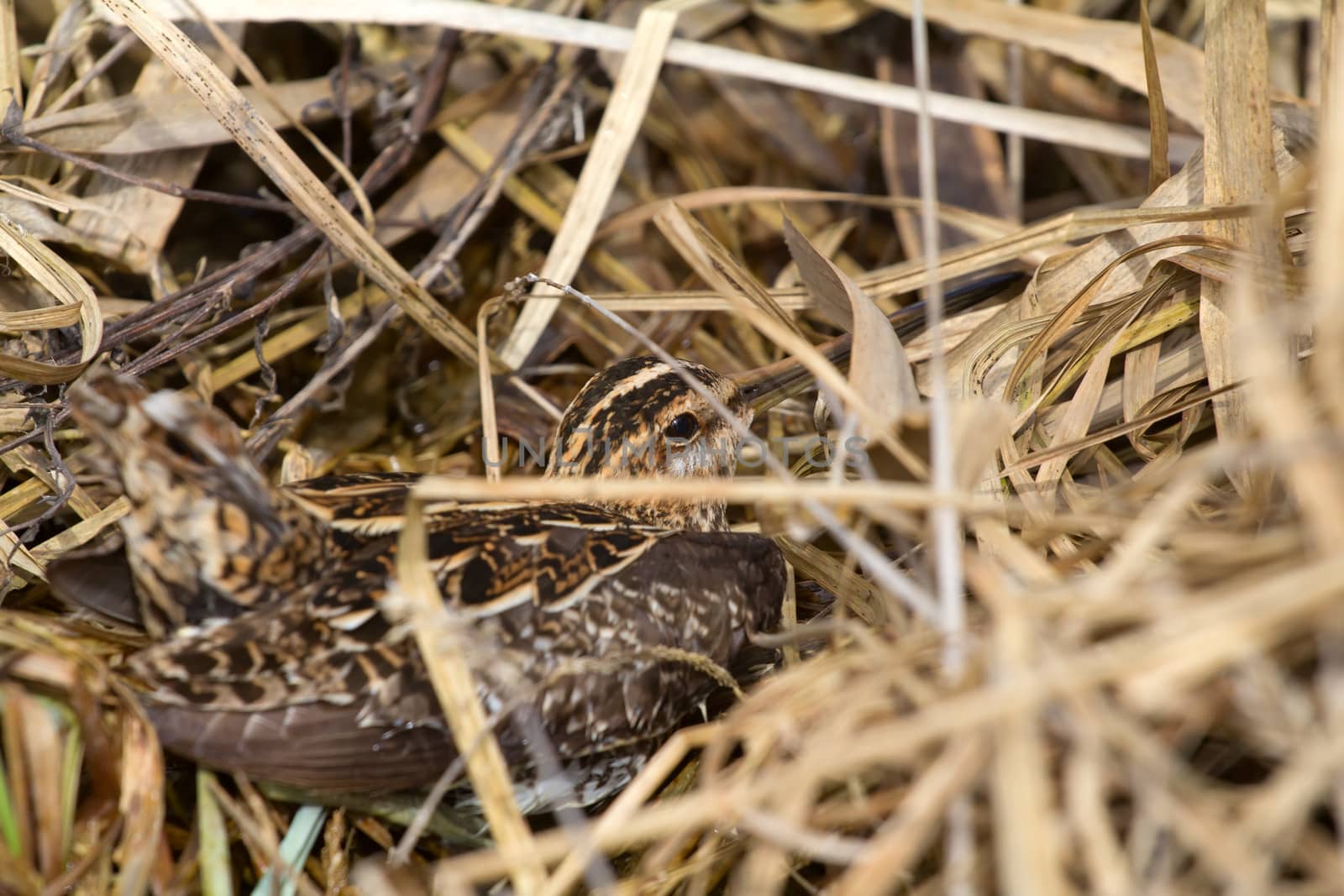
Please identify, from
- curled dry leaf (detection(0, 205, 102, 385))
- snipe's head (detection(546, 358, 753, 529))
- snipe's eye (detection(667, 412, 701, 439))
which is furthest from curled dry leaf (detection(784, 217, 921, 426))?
curled dry leaf (detection(0, 205, 102, 385))

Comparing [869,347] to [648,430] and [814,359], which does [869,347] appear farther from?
[648,430]

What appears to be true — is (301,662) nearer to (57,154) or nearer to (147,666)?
(147,666)

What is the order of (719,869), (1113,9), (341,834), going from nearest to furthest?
1. (719,869)
2. (341,834)
3. (1113,9)

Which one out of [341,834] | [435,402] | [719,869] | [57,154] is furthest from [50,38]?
[719,869]

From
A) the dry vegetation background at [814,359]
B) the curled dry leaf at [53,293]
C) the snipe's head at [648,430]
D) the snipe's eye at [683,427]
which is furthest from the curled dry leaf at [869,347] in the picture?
→ the curled dry leaf at [53,293]

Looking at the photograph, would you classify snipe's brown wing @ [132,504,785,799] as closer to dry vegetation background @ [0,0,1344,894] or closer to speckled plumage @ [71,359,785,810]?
speckled plumage @ [71,359,785,810]

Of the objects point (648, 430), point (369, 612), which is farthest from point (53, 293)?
point (648, 430)
